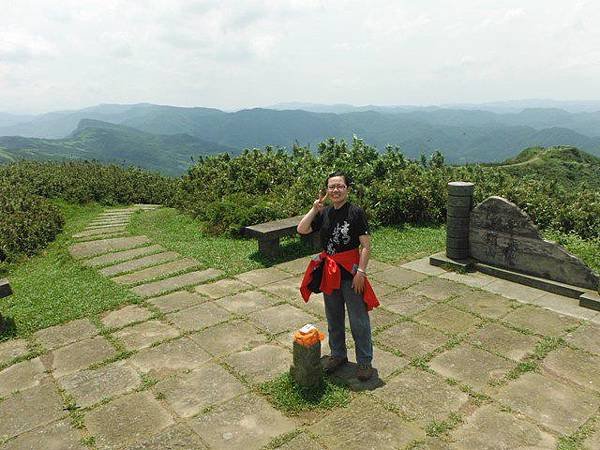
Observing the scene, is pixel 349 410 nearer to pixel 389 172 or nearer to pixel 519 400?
pixel 519 400

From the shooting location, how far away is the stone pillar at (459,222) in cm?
758

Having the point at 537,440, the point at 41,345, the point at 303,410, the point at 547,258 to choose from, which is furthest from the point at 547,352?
the point at 41,345

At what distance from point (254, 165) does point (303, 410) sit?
11.7 m

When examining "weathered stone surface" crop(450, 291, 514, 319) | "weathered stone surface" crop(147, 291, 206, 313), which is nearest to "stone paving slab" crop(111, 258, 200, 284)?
"weathered stone surface" crop(147, 291, 206, 313)

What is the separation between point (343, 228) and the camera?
12.9ft

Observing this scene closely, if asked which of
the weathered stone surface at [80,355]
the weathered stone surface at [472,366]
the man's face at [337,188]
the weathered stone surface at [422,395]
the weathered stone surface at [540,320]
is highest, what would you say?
the man's face at [337,188]

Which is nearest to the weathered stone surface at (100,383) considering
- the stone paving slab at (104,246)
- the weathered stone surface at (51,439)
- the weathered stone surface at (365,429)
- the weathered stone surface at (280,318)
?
the weathered stone surface at (51,439)

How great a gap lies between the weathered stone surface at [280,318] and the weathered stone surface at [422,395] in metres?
1.63

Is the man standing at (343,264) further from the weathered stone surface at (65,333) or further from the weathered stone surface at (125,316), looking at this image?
the weathered stone surface at (65,333)

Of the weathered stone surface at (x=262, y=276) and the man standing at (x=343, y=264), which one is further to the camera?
the weathered stone surface at (x=262, y=276)

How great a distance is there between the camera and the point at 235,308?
6.00m

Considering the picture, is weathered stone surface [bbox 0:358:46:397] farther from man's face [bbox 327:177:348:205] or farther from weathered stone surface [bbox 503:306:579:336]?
weathered stone surface [bbox 503:306:579:336]

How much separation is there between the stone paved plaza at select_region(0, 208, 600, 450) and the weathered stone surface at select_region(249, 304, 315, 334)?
3 cm

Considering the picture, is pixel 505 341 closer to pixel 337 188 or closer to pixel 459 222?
pixel 337 188
